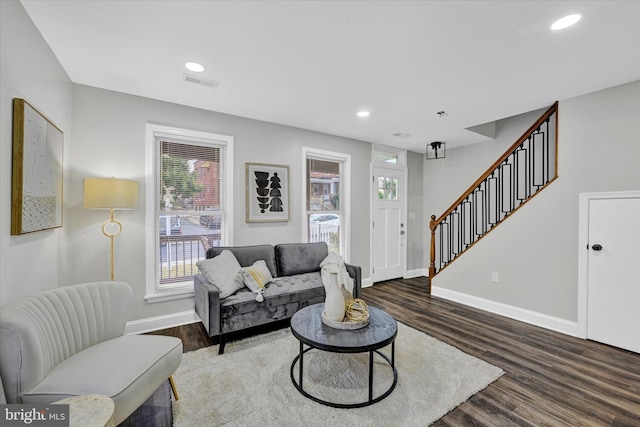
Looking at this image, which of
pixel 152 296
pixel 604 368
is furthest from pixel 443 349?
pixel 152 296

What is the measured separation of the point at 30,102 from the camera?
183cm

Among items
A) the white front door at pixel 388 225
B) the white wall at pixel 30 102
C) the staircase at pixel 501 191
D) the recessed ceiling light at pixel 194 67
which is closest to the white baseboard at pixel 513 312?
the staircase at pixel 501 191

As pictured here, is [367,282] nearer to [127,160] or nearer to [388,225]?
[388,225]

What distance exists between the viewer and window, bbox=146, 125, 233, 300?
306cm

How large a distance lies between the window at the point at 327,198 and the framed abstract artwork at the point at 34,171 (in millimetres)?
2691

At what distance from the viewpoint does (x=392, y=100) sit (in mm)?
3055

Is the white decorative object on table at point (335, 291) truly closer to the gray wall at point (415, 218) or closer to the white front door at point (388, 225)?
the white front door at point (388, 225)

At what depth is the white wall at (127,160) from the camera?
2.68m

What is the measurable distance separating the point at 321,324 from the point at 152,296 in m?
2.05

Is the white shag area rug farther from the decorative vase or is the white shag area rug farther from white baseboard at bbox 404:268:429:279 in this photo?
white baseboard at bbox 404:268:429:279

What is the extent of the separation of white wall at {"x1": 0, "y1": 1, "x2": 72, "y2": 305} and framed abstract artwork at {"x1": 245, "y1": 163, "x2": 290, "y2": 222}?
72.6 inches

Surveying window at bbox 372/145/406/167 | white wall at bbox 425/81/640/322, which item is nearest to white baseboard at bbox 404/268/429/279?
white wall at bbox 425/81/640/322

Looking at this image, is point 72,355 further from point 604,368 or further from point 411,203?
point 411,203

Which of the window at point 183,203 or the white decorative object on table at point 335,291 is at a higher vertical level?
the window at point 183,203
